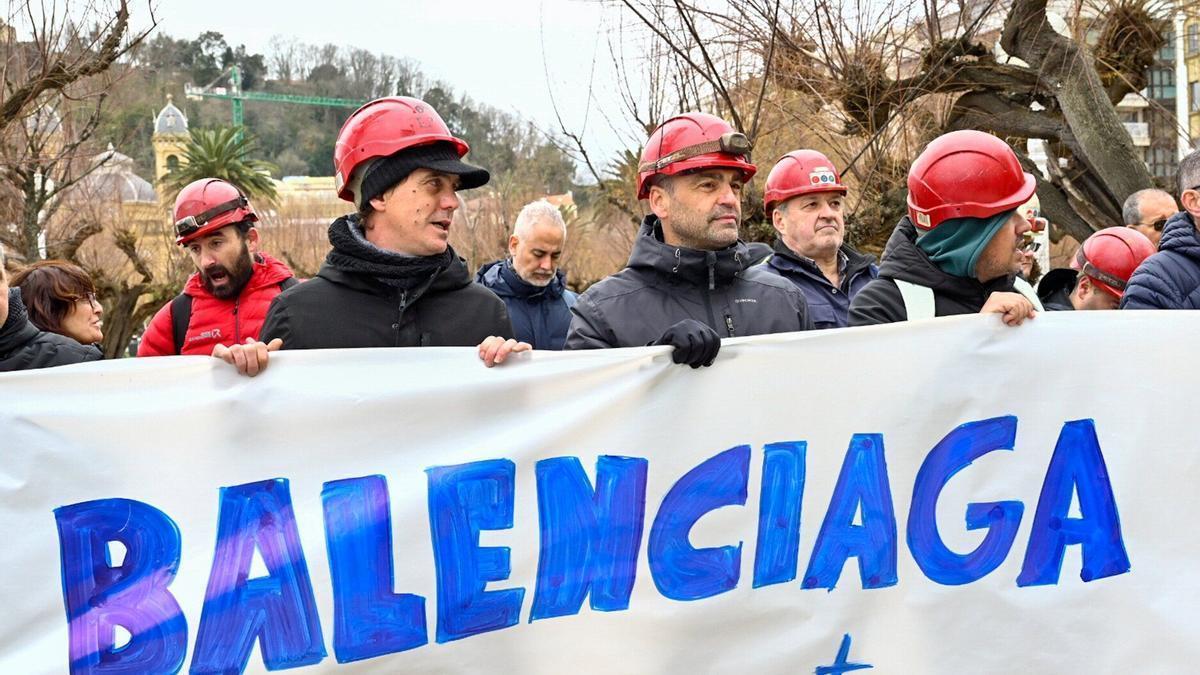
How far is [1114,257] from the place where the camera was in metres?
5.68

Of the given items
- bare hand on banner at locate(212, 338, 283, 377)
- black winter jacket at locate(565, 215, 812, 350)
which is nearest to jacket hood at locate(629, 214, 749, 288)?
black winter jacket at locate(565, 215, 812, 350)

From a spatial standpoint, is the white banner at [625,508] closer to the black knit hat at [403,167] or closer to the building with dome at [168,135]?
the black knit hat at [403,167]

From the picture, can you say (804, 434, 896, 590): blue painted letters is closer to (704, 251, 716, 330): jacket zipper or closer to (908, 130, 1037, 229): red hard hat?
(704, 251, 716, 330): jacket zipper

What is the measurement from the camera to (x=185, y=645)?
3309mm

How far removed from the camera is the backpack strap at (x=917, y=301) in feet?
13.1

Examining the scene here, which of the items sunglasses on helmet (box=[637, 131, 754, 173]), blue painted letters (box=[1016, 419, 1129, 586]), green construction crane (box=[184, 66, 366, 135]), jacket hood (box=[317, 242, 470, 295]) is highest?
green construction crane (box=[184, 66, 366, 135])

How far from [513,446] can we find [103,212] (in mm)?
32008

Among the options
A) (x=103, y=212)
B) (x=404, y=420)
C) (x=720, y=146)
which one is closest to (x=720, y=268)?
(x=720, y=146)

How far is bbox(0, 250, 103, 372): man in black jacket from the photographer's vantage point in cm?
398

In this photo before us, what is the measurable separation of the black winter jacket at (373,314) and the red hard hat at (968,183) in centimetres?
126

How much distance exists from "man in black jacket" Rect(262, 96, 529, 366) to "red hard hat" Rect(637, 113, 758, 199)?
605mm

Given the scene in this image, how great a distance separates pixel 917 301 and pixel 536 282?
9.26 ft

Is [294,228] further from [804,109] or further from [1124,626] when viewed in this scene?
[1124,626]

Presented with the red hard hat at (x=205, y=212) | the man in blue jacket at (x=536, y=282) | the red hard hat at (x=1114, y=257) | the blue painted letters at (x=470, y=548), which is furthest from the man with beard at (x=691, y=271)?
the man in blue jacket at (x=536, y=282)
